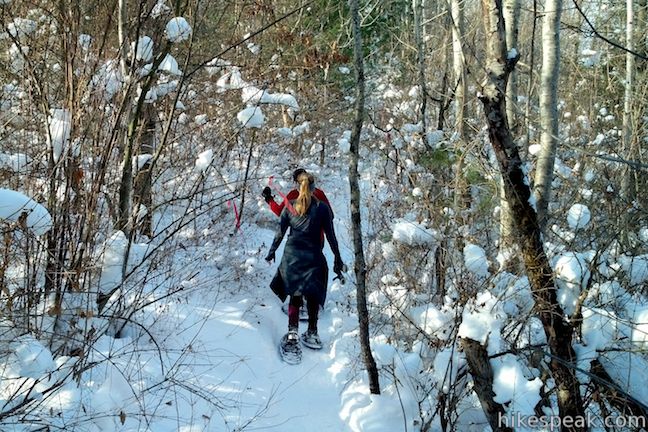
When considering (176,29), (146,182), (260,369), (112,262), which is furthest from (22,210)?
(260,369)

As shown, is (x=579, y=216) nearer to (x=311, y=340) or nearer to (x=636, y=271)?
(x=636, y=271)

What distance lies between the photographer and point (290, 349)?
4.35 metres

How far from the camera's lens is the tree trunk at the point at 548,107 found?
140 inches

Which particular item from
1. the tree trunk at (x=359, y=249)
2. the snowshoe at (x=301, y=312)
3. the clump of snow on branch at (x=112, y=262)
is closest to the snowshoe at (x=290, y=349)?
the snowshoe at (x=301, y=312)

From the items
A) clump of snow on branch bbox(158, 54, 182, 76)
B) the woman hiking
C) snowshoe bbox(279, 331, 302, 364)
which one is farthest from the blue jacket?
clump of snow on branch bbox(158, 54, 182, 76)

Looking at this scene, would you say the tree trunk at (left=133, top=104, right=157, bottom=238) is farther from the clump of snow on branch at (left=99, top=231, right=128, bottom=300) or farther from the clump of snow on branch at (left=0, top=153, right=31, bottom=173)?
the clump of snow on branch at (left=0, top=153, right=31, bottom=173)

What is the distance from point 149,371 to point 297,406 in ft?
3.59

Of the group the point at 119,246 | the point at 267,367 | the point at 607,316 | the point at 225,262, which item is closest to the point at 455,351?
the point at 607,316

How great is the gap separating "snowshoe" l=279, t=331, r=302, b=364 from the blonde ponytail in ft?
3.90

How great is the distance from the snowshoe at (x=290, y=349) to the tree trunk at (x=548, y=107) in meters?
2.28

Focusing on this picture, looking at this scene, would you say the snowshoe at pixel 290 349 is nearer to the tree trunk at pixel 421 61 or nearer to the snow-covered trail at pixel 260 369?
the snow-covered trail at pixel 260 369

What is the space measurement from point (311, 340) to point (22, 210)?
10.3 ft

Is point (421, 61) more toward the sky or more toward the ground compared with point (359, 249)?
more toward the sky

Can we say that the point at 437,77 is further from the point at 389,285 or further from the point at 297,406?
the point at 297,406
